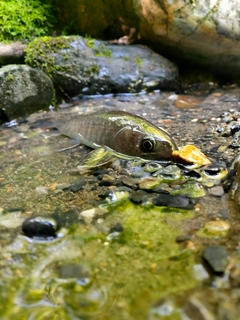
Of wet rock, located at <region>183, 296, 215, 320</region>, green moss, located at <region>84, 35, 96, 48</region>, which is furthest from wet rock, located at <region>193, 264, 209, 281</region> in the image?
green moss, located at <region>84, 35, 96, 48</region>

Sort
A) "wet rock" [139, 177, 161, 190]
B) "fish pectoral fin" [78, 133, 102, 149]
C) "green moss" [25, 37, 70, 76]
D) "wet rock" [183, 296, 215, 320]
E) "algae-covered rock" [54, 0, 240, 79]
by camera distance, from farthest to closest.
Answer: "green moss" [25, 37, 70, 76] < "algae-covered rock" [54, 0, 240, 79] < "fish pectoral fin" [78, 133, 102, 149] < "wet rock" [139, 177, 161, 190] < "wet rock" [183, 296, 215, 320]

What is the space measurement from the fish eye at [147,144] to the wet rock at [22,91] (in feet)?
6.33

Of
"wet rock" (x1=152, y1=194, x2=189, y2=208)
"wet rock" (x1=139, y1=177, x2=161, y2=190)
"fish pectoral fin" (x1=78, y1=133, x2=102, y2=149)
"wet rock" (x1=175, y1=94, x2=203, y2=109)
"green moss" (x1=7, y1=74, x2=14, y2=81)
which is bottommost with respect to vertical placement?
"wet rock" (x1=175, y1=94, x2=203, y2=109)

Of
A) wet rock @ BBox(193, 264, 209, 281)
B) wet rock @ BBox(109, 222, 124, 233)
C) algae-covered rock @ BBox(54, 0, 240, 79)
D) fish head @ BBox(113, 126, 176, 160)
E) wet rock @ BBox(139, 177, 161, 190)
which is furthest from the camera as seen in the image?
algae-covered rock @ BBox(54, 0, 240, 79)

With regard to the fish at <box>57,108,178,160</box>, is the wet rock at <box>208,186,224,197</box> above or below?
below

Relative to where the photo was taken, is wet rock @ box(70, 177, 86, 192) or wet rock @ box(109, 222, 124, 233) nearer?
wet rock @ box(109, 222, 124, 233)

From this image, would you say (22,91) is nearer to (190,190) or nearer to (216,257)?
(190,190)

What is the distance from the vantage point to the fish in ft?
8.31

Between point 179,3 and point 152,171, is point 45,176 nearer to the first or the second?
point 152,171

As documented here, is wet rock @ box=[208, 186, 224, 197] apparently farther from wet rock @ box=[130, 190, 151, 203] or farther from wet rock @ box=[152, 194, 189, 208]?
wet rock @ box=[130, 190, 151, 203]

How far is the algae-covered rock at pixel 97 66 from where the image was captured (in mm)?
4496

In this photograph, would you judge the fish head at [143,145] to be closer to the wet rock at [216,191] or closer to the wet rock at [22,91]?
the wet rock at [216,191]

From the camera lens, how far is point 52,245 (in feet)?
5.49

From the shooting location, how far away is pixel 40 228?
1.73 meters
